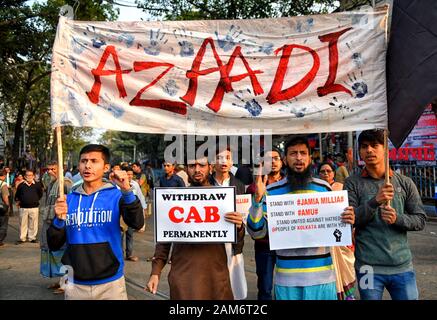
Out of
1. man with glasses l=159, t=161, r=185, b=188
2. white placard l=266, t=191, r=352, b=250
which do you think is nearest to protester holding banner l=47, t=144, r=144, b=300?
white placard l=266, t=191, r=352, b=250

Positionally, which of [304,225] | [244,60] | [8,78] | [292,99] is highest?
[8,78]

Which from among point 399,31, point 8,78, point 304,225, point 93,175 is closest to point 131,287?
point 93,175

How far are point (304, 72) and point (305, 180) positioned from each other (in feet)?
3.00

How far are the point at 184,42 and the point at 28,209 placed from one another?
8.47 m

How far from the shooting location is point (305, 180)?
3422 mm

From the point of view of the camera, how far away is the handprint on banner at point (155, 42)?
12.4ft

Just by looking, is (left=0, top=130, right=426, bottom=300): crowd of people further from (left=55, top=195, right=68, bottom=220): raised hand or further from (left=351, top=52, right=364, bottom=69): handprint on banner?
(left=351, top=52, right=364, bottom=69): handprint on banner

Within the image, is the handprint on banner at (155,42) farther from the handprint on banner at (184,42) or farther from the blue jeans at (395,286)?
the blue jeans at (395,286)

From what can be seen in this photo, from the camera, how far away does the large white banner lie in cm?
363

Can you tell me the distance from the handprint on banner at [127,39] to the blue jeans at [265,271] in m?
2.59

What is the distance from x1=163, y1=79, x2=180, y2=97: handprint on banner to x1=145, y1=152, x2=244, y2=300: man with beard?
3.70ft

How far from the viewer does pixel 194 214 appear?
11.1 feet

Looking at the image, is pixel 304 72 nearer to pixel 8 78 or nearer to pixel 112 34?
pixel 112 34

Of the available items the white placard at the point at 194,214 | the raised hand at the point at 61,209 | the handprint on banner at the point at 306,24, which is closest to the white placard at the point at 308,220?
the white placard at the point at 194,214
